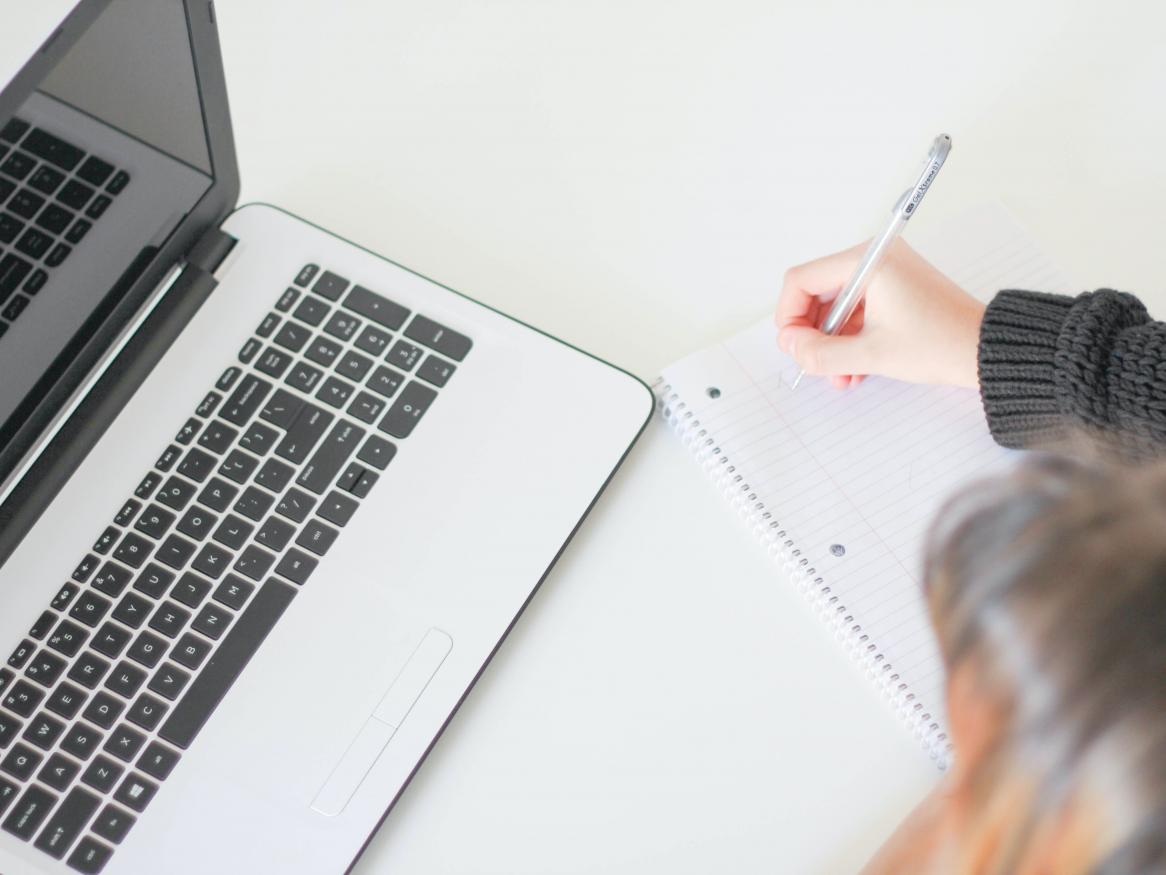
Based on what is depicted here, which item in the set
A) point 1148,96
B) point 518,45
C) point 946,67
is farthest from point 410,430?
point 1148,96

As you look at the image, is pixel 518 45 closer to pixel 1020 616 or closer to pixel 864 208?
pixel 864 208

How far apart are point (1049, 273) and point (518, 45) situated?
409 millimetres

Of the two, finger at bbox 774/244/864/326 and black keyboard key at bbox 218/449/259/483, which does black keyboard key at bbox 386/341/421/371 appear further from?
finger at bbox 774/244/864/326

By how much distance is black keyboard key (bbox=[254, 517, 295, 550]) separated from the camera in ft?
2.03

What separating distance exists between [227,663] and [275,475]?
0.36 feet

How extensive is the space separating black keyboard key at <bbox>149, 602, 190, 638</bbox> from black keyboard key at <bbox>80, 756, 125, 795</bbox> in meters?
0.07

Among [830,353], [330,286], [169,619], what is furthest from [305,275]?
[830,353]

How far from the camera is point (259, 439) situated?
65cm

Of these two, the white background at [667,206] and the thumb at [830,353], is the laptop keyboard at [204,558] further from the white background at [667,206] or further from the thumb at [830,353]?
the thumb at [830,353]

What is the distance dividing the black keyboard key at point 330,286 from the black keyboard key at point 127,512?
17cm

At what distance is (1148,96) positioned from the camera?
792mm

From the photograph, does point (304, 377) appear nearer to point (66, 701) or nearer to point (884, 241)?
point (66, 701)

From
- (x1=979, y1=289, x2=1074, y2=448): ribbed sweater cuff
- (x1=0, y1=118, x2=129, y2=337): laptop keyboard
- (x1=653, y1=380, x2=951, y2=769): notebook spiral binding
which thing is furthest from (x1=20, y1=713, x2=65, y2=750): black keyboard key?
(x1=979, y1=289, x2=1074, y2=448): ribbed sweater cuff

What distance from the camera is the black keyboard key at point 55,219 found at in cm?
58
